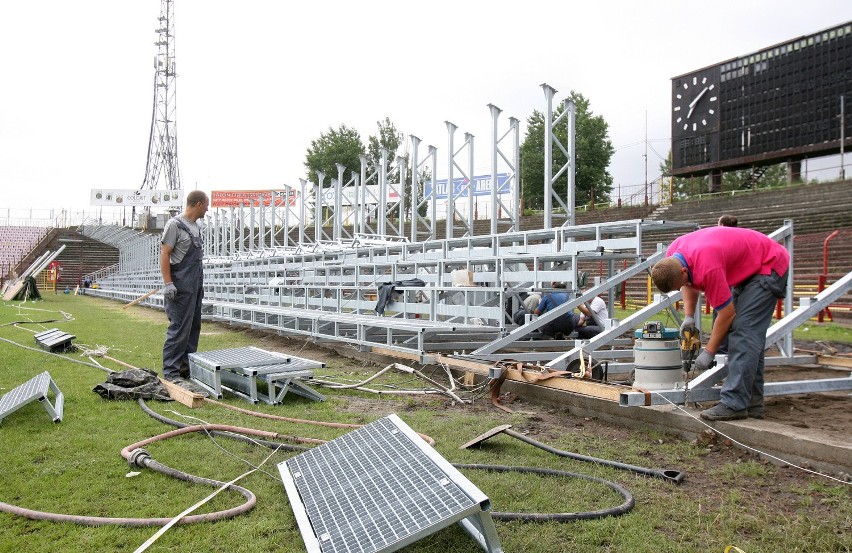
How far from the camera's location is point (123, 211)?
201 feet

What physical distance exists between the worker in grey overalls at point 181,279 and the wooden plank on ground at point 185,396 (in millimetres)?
572

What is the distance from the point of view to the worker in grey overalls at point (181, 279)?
6.63 meters

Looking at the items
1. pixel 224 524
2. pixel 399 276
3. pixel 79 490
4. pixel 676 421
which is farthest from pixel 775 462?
pixel 399 276

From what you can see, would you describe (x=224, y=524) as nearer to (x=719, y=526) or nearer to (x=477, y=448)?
(x=477, y=448)

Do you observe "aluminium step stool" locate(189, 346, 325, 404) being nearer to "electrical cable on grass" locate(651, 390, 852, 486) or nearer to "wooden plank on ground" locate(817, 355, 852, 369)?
"electrical cable on grass" locate(651, 390, 852, 486)

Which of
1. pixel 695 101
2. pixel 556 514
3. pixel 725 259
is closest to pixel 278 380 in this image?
pixel 556 514

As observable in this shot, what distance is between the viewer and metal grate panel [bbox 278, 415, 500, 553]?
250 centimetres

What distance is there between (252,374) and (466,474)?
2587mm

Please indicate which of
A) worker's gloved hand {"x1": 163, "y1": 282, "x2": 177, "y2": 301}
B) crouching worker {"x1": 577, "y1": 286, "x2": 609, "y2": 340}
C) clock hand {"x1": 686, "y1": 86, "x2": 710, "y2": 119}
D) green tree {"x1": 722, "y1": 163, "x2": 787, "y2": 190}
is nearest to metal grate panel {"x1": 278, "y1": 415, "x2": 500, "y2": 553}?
worker's gloved hand {"x1": 163, "y1": 282, "x2": 177, "y2": 301}

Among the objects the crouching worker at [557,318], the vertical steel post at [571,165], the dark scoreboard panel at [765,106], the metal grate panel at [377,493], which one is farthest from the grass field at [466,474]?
the dark scoreboard panel at [765,106]

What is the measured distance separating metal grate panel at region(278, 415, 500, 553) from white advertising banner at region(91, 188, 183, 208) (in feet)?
195

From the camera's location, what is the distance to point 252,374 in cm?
566

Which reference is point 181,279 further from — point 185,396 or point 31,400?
point 31,400

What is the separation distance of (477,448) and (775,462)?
1707 millimetres
